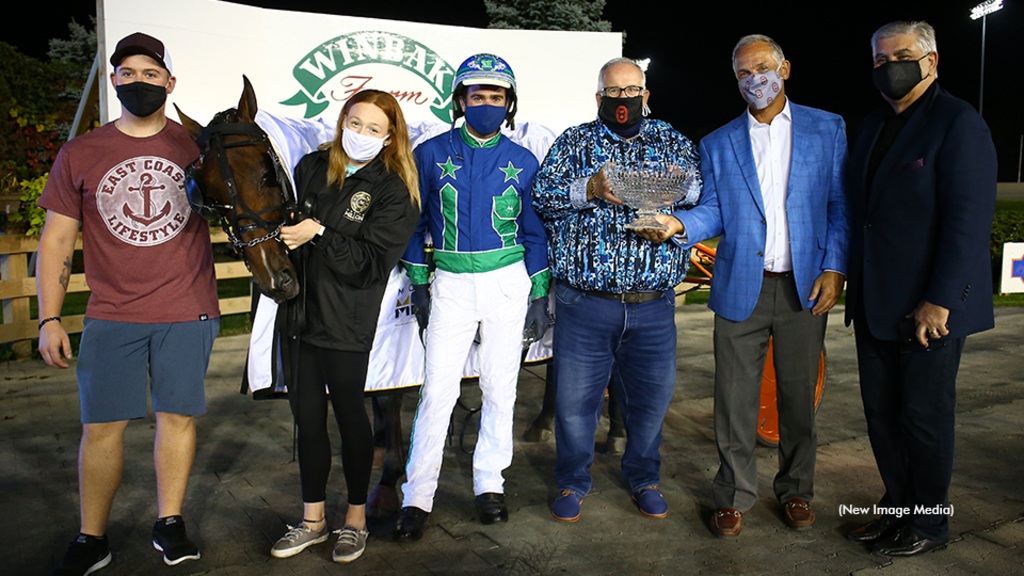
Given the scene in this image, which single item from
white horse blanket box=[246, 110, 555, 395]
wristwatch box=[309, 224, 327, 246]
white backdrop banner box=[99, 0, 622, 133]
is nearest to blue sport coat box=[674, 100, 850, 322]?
white horse blanket box=[246, 110, 555, 395]

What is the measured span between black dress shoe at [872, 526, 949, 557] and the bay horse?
2.60 m

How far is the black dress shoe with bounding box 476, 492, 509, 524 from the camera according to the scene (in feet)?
10.8

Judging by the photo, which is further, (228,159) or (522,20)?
(522,20)

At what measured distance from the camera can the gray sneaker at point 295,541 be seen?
2920mm

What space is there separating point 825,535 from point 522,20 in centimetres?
1634

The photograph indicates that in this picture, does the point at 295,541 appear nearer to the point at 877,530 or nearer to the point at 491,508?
the point at 491,508

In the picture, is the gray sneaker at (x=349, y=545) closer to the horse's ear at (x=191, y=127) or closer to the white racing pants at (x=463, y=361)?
the white racing pants at (x=463, y=361)

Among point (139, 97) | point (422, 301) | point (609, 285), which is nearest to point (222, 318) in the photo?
point (422, 301)

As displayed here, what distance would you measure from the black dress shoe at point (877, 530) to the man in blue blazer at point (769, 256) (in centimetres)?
21

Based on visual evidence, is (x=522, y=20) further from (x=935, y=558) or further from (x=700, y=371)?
(x=935, y=558)

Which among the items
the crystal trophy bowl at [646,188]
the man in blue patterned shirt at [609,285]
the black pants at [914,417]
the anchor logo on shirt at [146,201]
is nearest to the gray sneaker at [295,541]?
the man in blue patterned shirt at [609,285]

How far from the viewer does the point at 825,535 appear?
3131 millimetres

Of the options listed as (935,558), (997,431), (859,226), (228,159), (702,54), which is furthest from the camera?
(702,54)

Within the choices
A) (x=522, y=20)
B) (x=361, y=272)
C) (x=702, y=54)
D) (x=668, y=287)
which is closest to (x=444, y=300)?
(x=361, y=272)
